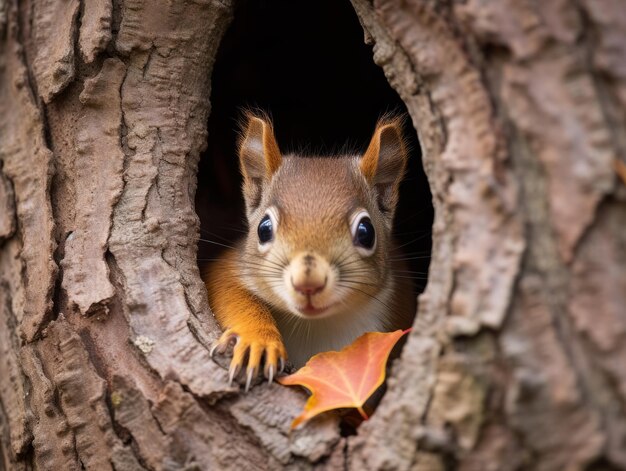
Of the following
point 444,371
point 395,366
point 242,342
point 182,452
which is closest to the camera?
point 444,371

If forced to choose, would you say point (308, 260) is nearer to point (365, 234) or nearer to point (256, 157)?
point (365, 234)

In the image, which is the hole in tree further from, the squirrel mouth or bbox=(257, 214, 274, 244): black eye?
the squirrel mouth

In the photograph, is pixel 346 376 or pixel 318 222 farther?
pixel 318 222

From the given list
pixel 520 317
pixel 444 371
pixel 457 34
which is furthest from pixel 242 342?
pixel 457 34

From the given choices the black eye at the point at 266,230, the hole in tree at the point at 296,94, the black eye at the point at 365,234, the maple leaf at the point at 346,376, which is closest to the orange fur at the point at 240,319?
the maple leaf at the point at 346,376

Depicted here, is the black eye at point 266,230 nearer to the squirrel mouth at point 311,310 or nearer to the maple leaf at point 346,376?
the squirrel mouth at point 311,310

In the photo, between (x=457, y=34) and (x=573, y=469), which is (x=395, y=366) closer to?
(x=573, y=469)

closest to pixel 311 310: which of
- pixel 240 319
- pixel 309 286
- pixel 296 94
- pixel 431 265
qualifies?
pixel 309 286
